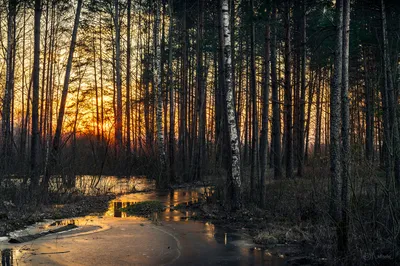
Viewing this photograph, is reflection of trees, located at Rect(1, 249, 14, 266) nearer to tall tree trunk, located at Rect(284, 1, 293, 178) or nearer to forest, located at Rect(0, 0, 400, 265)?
forest, located at Rect(0, 0, 400, 265)

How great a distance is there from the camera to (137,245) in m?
9.16

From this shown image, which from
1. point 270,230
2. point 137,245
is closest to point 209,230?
point 270,230

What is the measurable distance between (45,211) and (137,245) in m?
5.07

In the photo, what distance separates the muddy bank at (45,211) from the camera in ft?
35.0

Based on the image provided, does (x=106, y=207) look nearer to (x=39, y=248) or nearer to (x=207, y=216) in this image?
(x=207, y=216)

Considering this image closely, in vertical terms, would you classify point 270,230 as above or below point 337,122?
below

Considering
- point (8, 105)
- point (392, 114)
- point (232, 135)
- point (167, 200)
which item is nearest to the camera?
point (232, 135)

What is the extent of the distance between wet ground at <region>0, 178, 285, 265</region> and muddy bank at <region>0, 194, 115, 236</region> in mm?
434

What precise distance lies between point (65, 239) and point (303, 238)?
524 cm

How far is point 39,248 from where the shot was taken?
8547mm

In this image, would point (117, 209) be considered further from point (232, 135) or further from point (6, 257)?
point (6, 257)

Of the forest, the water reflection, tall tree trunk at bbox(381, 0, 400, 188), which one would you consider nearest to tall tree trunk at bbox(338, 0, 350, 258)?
the forest

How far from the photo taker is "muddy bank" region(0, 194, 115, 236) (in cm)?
1067

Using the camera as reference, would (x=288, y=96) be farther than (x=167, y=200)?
Yes
